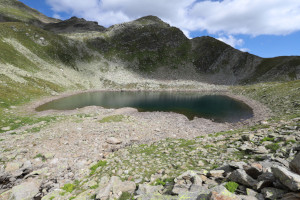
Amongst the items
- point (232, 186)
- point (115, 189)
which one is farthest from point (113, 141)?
point (232, 186)

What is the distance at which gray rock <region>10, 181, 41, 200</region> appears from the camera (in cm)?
1195

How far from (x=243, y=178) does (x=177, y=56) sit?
153m

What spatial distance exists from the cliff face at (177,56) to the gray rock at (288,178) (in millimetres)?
126330

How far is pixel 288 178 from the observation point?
200 inches

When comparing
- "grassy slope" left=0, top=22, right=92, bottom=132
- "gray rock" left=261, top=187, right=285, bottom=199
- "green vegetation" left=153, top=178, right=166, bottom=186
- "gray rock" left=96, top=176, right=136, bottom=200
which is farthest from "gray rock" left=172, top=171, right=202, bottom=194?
"grassy slope" left=0, top=22, right=92, bottom=132

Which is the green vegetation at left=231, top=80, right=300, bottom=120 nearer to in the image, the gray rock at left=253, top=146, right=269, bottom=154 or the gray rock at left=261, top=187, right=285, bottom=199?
the gray rock at left=253, top=146, right=269, bottom=154

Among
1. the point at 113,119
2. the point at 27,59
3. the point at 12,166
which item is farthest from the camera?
the point at 27,59

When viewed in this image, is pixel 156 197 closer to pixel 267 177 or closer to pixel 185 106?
pixel 267 177

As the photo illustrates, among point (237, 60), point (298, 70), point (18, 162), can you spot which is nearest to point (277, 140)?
point (18, 162)

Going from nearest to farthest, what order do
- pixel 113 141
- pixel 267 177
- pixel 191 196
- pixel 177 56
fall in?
pixel 267 177
pixel 191 196
pixel 113 141
pixel 177 56

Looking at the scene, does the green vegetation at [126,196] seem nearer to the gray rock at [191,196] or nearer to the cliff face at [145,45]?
the gray rock at [191,196]

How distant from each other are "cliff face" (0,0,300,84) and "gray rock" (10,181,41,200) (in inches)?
4782

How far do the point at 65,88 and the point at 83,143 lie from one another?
249 feet

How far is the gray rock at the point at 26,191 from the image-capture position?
1195 cm
